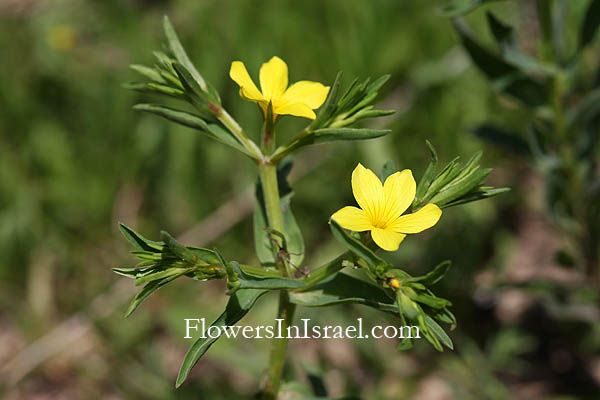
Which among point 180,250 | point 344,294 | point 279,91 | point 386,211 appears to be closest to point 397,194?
point 386,211

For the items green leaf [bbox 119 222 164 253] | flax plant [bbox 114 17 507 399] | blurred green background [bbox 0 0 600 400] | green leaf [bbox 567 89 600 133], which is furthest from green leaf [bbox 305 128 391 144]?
blurred green background [bbox 0 0 600 400]

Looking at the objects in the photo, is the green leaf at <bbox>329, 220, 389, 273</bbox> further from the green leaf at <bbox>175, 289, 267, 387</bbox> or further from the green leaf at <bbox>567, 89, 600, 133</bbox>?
the green leaf at <bbox>567, 89, 600, 133</bbox>

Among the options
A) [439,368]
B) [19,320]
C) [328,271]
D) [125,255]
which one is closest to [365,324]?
[439,368]

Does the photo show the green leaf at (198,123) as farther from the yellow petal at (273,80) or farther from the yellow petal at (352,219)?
the yellow petal at (352,219)

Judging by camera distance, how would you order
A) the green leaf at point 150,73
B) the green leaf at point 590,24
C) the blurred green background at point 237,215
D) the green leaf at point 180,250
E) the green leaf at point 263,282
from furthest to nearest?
the blurred green background at point 237,215
the green leaf at point 590,24
the green leaf at point 150,73
the green leaf at point 263,282
the green leaf at point 180,250

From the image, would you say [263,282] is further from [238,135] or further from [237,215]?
[237,215]

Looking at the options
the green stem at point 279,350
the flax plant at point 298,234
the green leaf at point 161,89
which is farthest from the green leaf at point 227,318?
the green leaf at point 161,89

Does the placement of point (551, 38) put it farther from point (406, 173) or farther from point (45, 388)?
point (45, 388)

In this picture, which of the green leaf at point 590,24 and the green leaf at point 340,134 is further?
the green leaf at point 590,24
